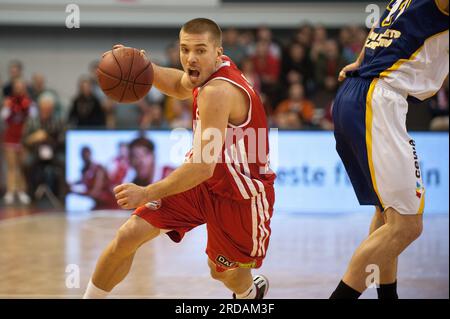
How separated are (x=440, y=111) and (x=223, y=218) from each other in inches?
284

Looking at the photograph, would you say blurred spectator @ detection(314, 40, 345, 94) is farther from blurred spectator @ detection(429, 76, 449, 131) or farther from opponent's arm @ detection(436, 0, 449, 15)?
opponent's arm @ detection(436, 0, 449, 15)

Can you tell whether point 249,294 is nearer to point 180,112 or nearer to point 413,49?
point 413,49

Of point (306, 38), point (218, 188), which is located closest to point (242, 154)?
point (218, 188)

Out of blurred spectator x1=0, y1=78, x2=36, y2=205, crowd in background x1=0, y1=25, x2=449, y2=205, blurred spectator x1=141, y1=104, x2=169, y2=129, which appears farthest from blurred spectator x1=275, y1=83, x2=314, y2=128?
blurred spectator x1=0, y1=78, x2=36, y2=205

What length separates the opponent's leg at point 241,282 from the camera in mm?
4668

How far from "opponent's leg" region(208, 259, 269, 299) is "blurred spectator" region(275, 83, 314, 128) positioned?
22.7 ft

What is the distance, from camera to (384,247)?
3.88 metres

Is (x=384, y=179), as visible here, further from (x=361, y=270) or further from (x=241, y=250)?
(x=241, y=250)

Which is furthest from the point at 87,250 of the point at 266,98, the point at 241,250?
the point at 266,98

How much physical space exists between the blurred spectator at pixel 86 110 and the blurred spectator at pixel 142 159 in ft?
6.32

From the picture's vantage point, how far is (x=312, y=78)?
13.0 m

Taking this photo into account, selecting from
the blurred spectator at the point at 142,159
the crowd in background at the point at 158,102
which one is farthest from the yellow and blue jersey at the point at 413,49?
the crowd in background at the point at 158,102

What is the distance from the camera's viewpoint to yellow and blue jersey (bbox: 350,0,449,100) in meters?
3.97

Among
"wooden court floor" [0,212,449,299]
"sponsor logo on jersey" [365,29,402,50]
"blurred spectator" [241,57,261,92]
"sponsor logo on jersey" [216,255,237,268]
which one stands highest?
"blurred spectator" [241,57,261,92]
